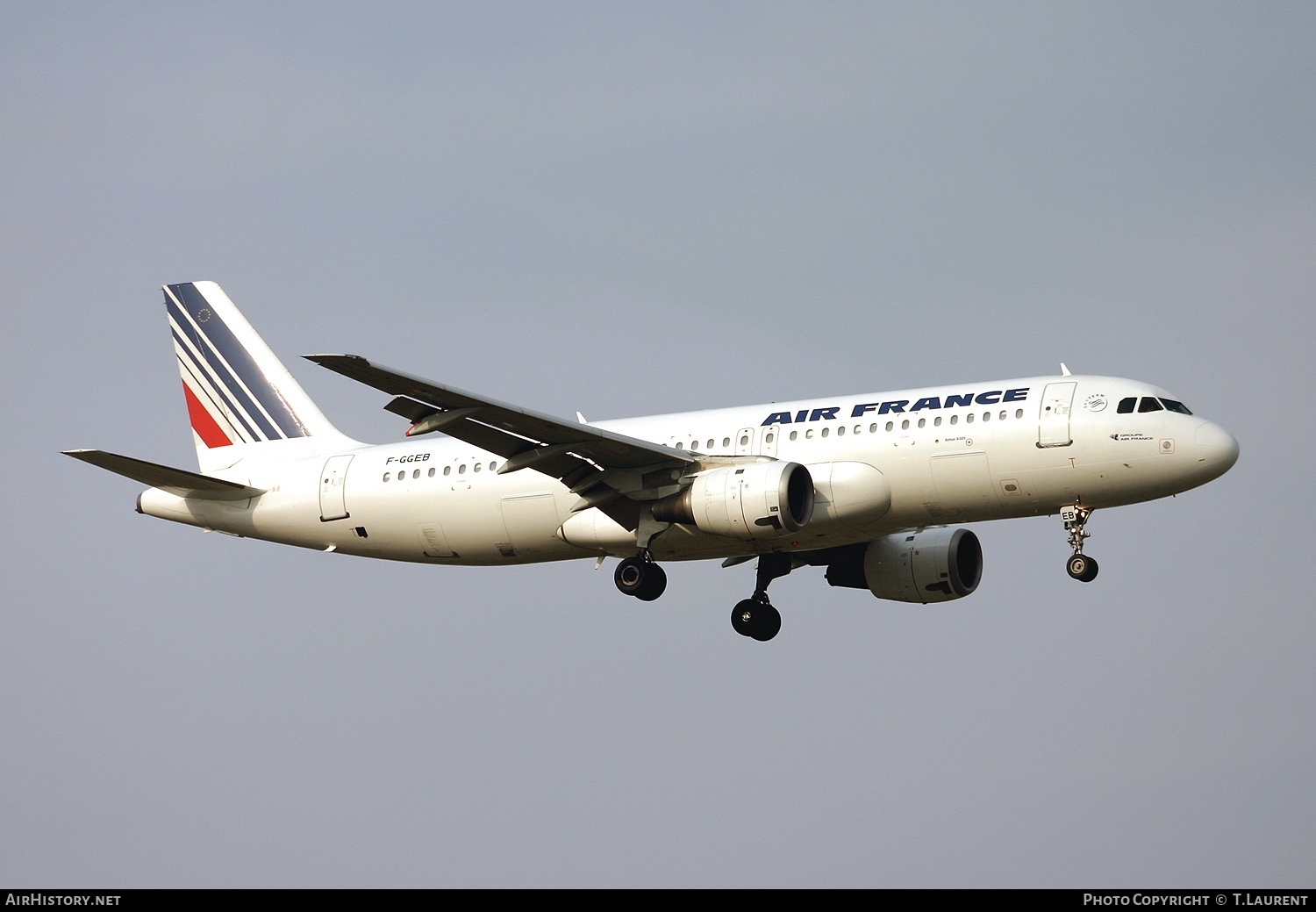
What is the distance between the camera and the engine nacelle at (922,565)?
4716 centimetres

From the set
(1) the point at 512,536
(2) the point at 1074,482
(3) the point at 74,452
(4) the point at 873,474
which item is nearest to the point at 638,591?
(1) the point at 512,536

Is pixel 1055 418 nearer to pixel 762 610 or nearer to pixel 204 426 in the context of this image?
pixel 762 610

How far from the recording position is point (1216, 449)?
3969 cm

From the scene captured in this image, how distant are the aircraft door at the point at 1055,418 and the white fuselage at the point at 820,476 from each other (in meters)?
0.04

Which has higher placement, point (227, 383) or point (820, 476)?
point (227, 383)

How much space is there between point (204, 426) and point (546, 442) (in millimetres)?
13456

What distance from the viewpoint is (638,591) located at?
43469 millimetres

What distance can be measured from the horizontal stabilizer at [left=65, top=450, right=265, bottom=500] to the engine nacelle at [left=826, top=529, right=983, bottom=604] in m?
16.1

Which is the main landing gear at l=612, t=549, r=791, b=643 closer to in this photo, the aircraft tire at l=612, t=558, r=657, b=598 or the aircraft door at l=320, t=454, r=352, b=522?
Answer: the aircraft tire at l=612, t=558, r=657, b=598

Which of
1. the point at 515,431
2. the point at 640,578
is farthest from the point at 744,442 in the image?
the point at 515,431

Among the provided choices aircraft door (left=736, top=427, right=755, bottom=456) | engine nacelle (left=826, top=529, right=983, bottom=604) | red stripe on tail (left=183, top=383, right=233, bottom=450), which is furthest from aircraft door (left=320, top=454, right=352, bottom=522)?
→ engine nacelle (left=826, top=529, right=983, bottom=604)

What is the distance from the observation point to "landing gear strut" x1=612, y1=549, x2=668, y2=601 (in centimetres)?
4334

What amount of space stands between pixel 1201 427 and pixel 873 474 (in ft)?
23.8

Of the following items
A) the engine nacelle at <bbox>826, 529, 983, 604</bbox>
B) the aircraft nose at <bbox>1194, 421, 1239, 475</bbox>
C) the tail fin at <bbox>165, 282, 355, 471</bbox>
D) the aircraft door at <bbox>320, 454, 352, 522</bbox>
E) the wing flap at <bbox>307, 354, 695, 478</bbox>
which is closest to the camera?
the wing flap at <bbox>307, 354, 695, 478</bbox>
